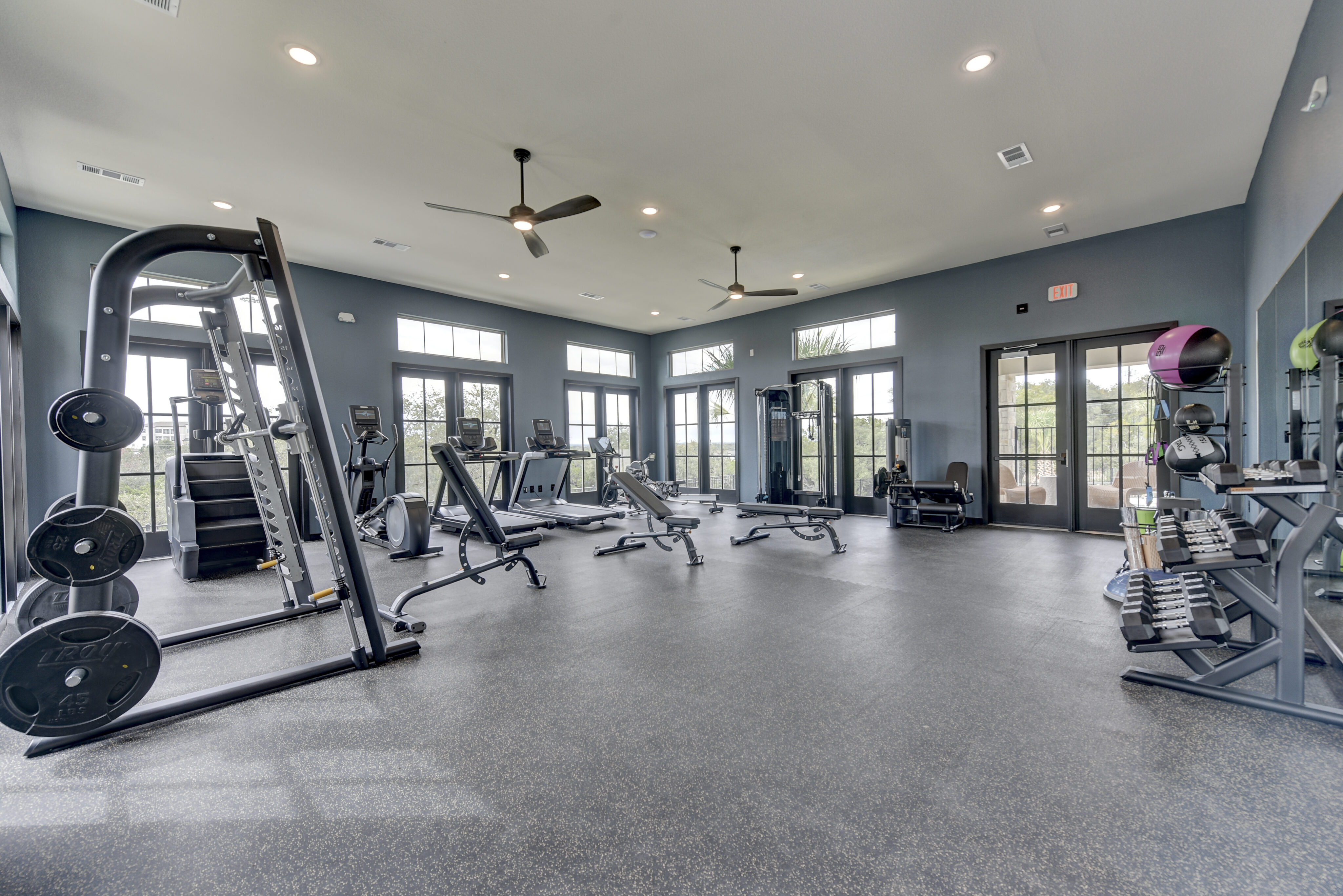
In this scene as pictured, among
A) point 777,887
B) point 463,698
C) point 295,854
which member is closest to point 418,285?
point 463,698

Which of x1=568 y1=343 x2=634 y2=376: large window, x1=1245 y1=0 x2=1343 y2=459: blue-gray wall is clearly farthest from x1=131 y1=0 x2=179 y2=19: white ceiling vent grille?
x1=568 y1=343 x2=634 y2=376: large window

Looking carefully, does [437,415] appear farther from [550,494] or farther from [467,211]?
[467,211]

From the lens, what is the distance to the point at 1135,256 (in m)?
5.80

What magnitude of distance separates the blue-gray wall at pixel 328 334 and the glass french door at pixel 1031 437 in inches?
237

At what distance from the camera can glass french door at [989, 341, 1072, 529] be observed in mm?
6352

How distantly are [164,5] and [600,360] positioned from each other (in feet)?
24.8

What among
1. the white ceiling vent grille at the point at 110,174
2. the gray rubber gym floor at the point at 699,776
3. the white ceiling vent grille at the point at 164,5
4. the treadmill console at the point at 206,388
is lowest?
the gray rubber gym floor at the point at 699,776

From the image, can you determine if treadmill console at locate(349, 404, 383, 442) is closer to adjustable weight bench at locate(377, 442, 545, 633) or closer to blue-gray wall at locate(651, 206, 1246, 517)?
adjustable weight bench at locate(377, 442, 545, 633)

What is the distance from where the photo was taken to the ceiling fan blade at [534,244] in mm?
4590

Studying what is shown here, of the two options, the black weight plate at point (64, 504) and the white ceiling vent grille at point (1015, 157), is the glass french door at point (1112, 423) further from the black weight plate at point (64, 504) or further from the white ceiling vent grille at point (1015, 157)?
the black weight plate at point (64, 504)

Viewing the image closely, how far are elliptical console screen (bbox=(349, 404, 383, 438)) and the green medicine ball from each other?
23.7ft

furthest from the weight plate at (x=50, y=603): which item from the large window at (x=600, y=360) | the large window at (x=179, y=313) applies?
the large window at (x=600, y=360)

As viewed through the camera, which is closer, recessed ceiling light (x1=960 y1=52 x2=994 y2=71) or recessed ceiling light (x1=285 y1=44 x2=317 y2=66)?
recessed ceiling light (x1=285 y1=44 x2=317 y2=66)

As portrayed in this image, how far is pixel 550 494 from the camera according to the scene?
8961 mm
